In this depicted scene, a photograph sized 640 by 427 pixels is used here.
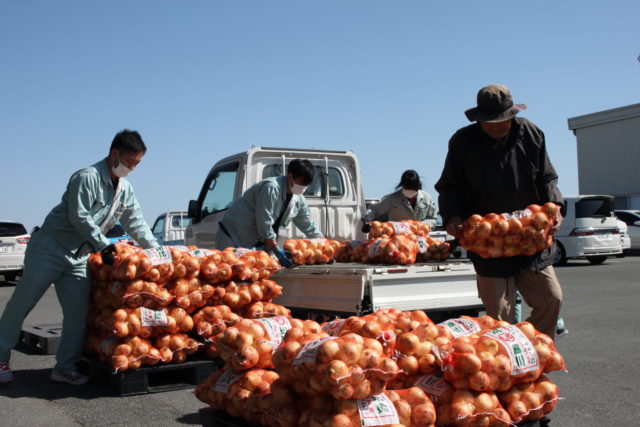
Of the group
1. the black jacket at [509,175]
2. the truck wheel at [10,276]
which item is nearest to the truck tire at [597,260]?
the truck wheel at [10,276]

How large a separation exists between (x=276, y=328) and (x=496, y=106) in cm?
200

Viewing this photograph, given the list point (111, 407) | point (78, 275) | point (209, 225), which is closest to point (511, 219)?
point (111, 407)

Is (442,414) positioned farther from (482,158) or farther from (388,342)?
(482,158)

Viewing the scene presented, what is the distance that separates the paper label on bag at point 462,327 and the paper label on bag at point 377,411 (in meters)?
0.70

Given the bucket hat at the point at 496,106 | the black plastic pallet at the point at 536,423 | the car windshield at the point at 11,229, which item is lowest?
the black plastic pallet at the point at 536,423

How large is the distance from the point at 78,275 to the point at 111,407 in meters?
1.27

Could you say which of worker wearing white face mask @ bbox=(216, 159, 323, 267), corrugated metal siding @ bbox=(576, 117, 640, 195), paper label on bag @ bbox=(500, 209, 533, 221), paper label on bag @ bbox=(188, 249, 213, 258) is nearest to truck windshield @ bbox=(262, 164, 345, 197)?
worker wearing white face mask @ bbox=(216, 159, 323, 267)

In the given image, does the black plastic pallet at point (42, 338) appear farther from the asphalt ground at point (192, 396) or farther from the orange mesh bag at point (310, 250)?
the orange mesh bag at point (310, 250)

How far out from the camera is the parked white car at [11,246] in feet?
57.5

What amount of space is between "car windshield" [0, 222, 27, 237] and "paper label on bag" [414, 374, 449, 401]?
664 inches

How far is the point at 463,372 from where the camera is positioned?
309cm

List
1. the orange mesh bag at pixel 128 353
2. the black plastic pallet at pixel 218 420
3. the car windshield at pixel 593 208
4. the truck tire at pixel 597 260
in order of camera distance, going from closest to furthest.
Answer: the black plastic pallet at pixel 218 420, the orange mesh bag at pixel 128 353, the car windshield at pixel 593 208, the truck tire at pixel 597 260

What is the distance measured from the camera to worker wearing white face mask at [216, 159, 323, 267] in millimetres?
7289

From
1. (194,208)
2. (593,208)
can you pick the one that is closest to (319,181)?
(194,208)
